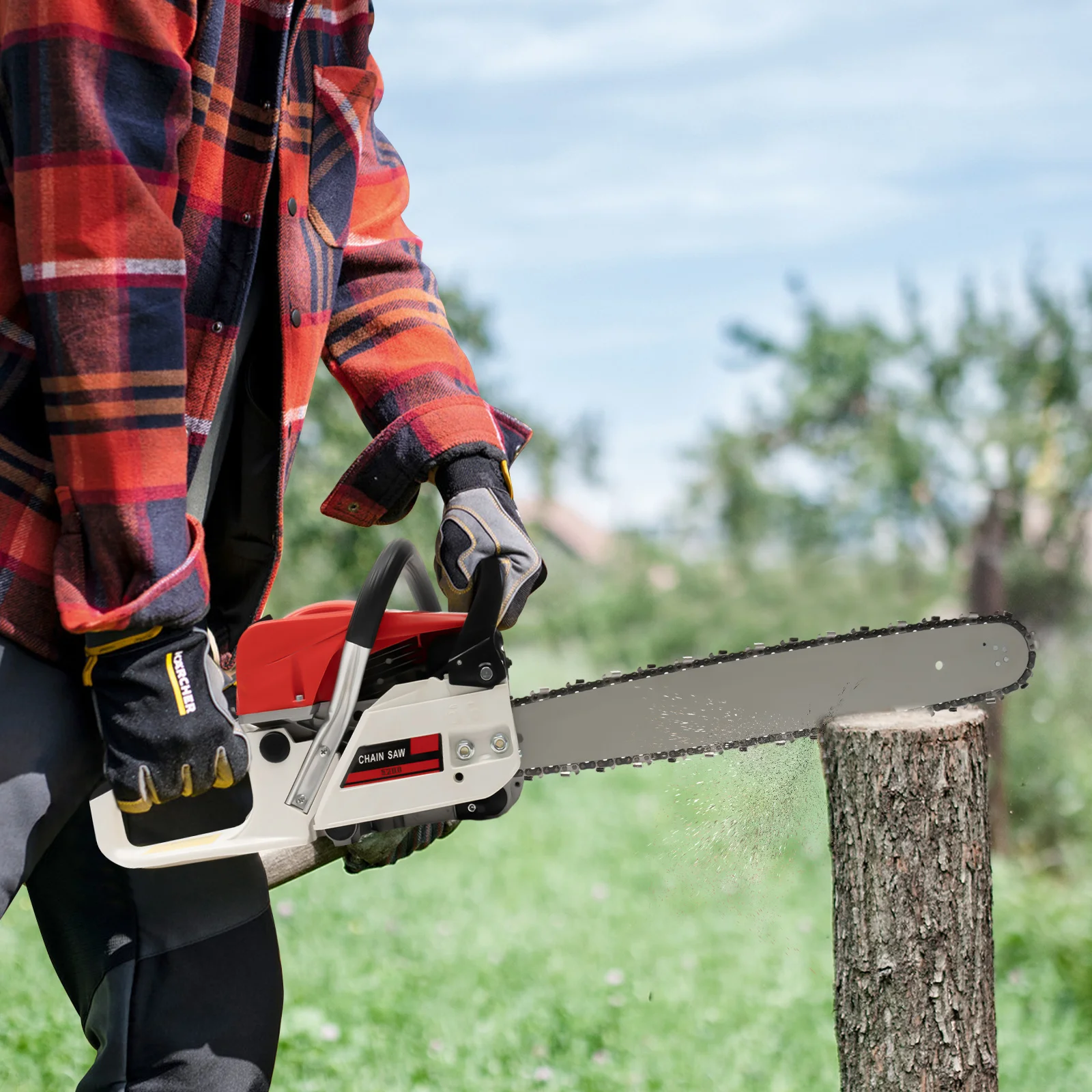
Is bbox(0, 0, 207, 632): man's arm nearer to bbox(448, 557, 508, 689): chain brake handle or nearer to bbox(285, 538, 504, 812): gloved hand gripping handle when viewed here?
bbox(285, 538, 504, 812): gloved hand gripping handle

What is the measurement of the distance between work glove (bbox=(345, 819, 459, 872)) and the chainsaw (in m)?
0.06

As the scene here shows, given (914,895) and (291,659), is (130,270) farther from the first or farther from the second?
(914,895)

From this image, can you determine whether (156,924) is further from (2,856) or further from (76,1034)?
(76,1034)

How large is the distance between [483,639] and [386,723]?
0.53 ft

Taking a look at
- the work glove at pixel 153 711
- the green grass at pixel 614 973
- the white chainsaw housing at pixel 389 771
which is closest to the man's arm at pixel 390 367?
the white chainsaw housing at pixel 389 771

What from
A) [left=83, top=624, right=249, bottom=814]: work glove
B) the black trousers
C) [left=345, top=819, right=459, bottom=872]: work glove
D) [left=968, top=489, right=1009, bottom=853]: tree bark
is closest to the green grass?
[left=345, top=819, right=459, bottom=872]: work glove

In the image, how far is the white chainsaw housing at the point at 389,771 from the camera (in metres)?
1.39

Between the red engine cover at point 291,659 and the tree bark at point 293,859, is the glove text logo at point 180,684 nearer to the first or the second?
the red engine cover at point 291,659

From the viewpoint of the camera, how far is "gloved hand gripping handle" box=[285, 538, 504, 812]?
55.2 inches

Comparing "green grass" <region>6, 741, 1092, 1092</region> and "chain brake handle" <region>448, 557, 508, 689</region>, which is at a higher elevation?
"chain brake handle" <region>448, 557, 508, 689</region>

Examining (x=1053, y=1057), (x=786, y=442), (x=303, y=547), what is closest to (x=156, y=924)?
(x=1053, y=1057)

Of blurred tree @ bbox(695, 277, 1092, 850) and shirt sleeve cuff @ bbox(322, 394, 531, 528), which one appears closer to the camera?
shirt sleeve cuff @ bbox(322, 394, 531, 528)

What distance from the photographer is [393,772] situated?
57.2 inches

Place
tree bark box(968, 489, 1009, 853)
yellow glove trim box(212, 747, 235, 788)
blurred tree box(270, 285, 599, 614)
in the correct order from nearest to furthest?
yellow glove trim box(212, 747, 235, 788) → blurred tree box(270, 285, 599, 614) → tree bark box(968, 489, 1009, 853)
